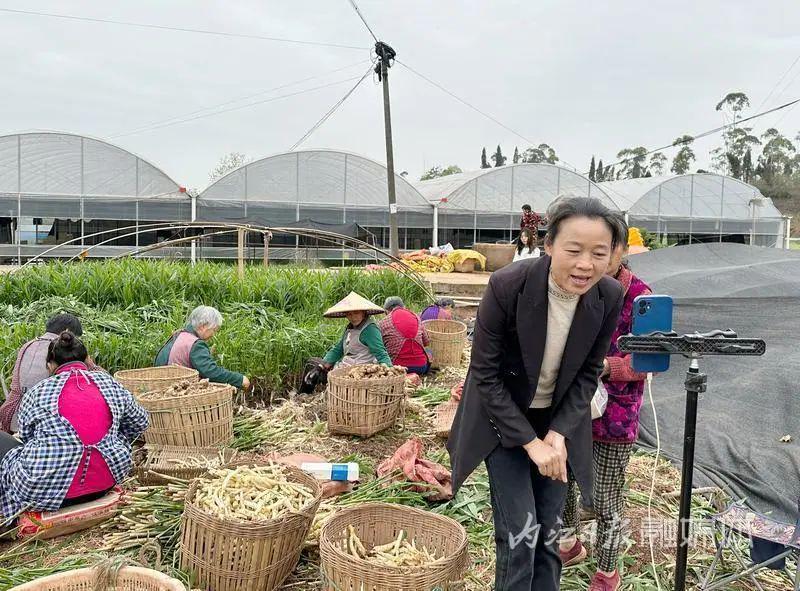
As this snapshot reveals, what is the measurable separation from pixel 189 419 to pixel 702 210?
21.9 metres

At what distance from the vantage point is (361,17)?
13211mm

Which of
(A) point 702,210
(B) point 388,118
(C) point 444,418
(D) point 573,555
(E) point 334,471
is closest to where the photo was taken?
(D) point 573,555

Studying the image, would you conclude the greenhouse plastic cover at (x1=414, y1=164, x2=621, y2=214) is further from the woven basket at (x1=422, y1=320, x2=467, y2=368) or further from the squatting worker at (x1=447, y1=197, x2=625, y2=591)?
the squatting worker at (x1=447, y1=197, x2=625, y2=591)

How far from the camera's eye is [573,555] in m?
3.01

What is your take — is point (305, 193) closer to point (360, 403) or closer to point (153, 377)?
point (153, 377)

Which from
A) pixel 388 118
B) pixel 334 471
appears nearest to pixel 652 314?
pixel 334 471

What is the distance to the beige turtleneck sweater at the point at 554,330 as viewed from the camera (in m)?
1.99

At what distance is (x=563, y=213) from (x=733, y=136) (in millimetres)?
50092

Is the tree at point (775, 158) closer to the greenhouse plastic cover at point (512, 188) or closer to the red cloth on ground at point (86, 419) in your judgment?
the greenhouse plastic cover at point (512, 188)

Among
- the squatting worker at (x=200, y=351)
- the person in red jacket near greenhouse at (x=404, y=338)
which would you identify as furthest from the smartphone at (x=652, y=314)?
the person in red jacket near greenhouse at (x=404, y=338)

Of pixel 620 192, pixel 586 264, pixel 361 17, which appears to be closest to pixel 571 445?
pixel 586 264

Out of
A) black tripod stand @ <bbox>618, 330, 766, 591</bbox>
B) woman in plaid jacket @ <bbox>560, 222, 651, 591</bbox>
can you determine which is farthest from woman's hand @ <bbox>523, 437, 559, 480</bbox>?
woman in plaid jacket @ <bbox>560, 222, 651, 591</bbox>

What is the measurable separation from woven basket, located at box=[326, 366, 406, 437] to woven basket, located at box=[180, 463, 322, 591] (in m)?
1.89

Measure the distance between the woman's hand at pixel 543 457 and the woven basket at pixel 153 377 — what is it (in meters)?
3.19
